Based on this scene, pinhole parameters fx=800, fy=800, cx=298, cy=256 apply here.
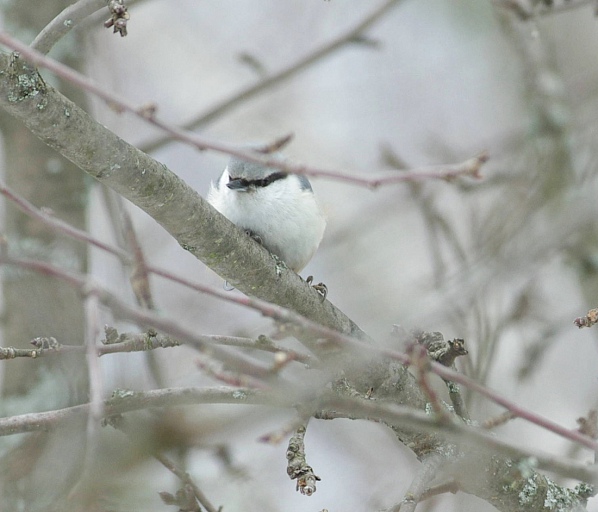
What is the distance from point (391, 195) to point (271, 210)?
2024mm

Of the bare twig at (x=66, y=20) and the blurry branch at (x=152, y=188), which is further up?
the bare twig at (x=66, y=20)

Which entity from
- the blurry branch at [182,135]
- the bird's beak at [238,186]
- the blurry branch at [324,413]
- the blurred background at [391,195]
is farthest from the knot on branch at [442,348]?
the bird's beak at [238,186]

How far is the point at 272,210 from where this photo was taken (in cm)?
279

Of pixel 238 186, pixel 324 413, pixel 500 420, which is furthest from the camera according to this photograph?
pixel 238 186

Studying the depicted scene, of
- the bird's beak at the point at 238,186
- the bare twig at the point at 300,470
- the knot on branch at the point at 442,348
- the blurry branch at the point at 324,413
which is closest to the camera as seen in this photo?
the blurry branch at the point at 324,413

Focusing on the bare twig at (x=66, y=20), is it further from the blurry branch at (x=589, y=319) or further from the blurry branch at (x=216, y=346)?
the blurry branch at (x=589, y=319)

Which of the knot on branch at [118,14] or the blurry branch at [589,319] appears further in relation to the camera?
the blurry branch at [589,319]

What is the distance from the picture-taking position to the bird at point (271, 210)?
2.79m

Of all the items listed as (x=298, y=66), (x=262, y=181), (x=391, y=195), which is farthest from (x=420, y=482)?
(x=391, y=195)

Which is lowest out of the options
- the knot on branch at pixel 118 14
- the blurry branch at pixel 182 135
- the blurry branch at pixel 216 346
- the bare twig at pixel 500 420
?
the bare twig at pixel 500 420

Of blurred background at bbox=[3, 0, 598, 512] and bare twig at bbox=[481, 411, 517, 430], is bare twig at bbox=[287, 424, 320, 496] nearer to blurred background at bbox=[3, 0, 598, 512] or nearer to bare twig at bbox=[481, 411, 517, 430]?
blurred background at bbox=[3, 0, 598, 512]

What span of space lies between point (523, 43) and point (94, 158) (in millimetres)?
2583

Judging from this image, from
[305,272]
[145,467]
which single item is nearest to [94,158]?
[145,467]

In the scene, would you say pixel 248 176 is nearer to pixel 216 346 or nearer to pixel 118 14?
pixel 118 14
